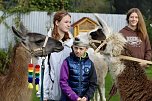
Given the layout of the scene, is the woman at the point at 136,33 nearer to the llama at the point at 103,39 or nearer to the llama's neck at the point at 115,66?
the llama at the point at 103,39

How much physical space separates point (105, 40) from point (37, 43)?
826 millimetres

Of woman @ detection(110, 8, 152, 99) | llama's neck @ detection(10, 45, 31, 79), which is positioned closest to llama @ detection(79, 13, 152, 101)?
llama's neck @ detection(10, 45, 31, 79)

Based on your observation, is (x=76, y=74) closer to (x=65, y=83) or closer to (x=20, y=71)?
(x=65, y=83)

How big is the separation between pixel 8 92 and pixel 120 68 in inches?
52.9

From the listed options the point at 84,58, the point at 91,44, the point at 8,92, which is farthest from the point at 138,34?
the point at 8,92

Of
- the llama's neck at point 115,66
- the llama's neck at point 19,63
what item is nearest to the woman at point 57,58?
the llama's neck at point 19,63

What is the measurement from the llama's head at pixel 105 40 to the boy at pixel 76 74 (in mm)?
212

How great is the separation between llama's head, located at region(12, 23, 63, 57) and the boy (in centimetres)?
28

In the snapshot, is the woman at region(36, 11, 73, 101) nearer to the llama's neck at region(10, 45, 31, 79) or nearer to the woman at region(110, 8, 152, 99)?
the llama's neck at region(10, 45, 31, 79)

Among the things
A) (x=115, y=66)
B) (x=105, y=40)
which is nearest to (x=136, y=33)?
(x=105, y=40)

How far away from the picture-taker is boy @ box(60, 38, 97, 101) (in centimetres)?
560

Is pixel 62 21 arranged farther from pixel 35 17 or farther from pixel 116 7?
pixel 116 7

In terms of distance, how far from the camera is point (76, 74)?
18.4ft

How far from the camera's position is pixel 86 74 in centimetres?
566
